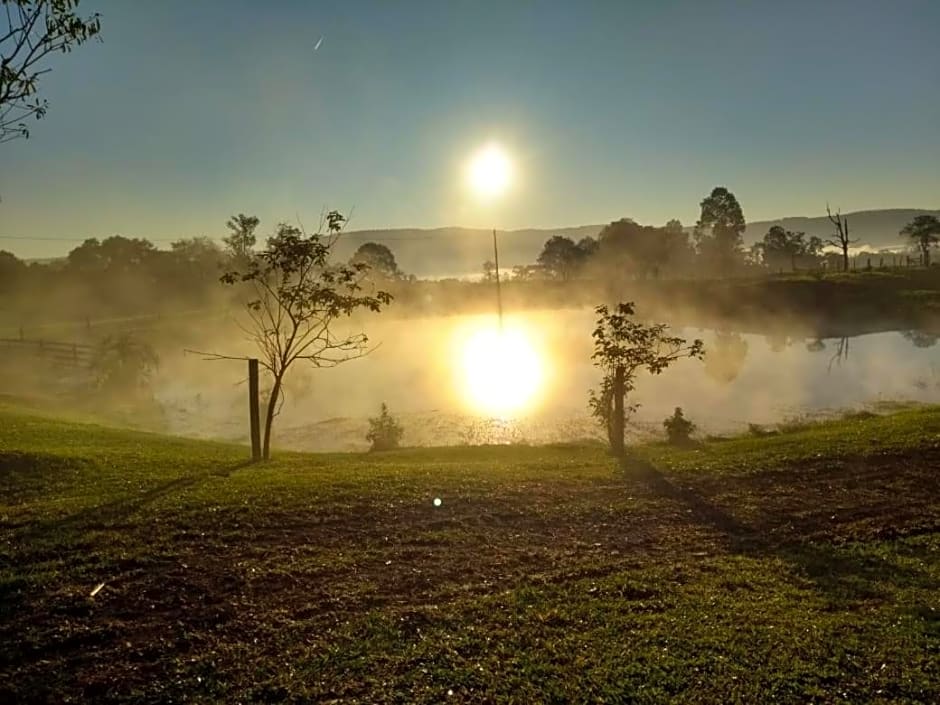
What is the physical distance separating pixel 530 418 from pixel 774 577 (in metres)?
14.1

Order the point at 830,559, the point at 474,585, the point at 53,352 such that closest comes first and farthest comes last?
the point at 474,585, the point at 830,559, the point at 53,352

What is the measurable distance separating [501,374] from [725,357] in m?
11.6

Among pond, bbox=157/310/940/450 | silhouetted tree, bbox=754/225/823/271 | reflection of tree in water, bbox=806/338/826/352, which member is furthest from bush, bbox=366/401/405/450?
silhouetted tree, bbox=754/225/823/271

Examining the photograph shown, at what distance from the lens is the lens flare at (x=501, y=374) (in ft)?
74.3

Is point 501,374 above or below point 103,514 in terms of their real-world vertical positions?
above

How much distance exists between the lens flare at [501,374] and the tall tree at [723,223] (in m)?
51.3

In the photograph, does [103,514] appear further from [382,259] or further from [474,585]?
[382,259]

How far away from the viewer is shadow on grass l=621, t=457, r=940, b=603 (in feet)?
19.0

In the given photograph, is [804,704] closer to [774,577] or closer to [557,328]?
[774,577]

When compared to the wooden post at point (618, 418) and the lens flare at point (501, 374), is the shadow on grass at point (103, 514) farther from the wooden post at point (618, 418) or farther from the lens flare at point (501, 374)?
the lens flare at point (501, 374)

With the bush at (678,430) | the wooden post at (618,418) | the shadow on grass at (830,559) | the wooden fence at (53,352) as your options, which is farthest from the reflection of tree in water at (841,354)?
the wooden fence at (53,352)

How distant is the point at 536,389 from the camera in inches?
976

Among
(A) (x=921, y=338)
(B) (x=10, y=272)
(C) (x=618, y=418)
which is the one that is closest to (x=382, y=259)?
(B) (x=10, y=272)

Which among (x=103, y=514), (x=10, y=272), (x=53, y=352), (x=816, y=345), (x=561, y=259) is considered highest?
(x=561, y=259)
